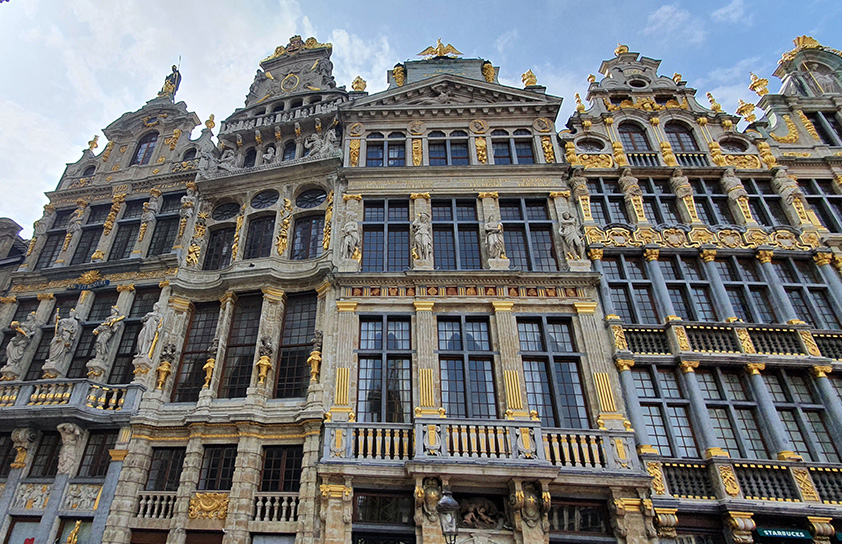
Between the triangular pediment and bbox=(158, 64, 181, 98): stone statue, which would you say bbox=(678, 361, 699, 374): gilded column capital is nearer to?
the triangular pediment

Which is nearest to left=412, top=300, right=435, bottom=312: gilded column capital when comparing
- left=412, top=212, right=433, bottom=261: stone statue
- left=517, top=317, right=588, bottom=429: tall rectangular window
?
left=412, top=212, right=433, bottom=261: stone statue

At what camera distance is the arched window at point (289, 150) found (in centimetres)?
2282

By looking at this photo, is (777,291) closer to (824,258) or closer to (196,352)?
(824,258)

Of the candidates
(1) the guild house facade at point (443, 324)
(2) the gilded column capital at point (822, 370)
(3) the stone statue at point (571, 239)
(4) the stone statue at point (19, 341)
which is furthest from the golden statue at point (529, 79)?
(4) the stone statue at point (19, 341)

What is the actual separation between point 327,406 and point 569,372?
8.23 m

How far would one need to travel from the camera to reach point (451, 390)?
15734mm

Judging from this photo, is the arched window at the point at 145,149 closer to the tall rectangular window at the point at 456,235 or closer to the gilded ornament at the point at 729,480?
the tall rectangular window at the point at 456,235

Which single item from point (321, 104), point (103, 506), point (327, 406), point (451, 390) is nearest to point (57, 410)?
point (103, 506)

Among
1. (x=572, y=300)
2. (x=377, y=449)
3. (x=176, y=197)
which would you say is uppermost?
(x=176, y=197)

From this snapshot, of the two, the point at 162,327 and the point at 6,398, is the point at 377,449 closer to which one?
the point at 162,327

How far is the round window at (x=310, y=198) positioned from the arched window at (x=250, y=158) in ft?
13.1

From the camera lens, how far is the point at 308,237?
20.1 m

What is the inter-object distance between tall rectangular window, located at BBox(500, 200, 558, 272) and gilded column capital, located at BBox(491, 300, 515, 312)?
1.95 m

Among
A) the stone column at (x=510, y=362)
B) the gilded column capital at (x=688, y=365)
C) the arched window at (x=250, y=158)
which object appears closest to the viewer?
the stone column at (x=510, y=362)
